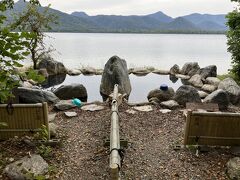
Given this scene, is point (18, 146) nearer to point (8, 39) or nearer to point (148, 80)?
point (8, 39)

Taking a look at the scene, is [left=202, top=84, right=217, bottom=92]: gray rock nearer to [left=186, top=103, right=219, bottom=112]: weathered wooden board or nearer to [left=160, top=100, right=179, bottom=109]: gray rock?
[left=160, top=100, right=179, bottom=109]: gray rock

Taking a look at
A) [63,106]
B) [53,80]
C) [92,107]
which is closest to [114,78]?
[92,107]

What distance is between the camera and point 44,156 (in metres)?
7.57

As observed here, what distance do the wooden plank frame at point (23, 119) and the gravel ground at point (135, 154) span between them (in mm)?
466

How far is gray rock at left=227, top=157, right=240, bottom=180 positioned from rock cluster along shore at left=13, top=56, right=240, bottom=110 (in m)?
5.57

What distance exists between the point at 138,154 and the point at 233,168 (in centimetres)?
272

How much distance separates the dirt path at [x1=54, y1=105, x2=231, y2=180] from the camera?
718 centimetres

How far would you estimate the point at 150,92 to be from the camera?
50.8 feet

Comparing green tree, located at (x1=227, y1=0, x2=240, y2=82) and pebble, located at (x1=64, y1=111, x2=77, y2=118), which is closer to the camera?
pebble, located at (x1=64, y1=111, x2=77, y2=118)

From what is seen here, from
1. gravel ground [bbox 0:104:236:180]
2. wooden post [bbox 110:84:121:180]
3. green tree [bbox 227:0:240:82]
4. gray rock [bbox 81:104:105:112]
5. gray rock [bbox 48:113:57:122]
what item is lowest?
gravel ground [bbox 0:104:236:180]

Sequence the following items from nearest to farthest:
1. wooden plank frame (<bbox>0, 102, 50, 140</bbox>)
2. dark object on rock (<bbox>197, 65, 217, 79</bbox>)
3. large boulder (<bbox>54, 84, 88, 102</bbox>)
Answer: wooden plank frame (<bbox>0, 102, 50, 140</bbox>)
large boulder (<bbox>54, 84, 88, 102</bbox>)
dark object on rock (<bbox>197, 65, 217, 79</bbox>)

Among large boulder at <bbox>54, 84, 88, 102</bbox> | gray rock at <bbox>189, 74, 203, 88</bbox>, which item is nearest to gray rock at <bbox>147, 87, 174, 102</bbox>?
large boulder at <bbox>54, 84, 88, 102</bbox>

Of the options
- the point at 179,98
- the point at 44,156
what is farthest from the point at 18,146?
the point at 179,98

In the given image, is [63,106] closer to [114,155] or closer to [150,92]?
[150,92]
